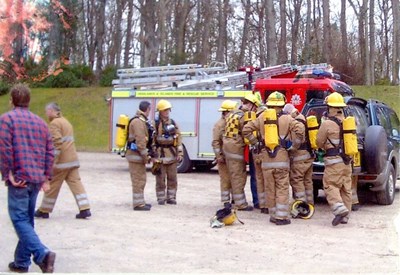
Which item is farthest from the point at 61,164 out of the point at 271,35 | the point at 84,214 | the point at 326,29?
the point at 326,29

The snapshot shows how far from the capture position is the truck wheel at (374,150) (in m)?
10.2

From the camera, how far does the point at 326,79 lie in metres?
15.5

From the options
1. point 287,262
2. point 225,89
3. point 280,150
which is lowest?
point 287,262

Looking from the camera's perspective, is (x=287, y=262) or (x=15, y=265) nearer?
(x=15, y=265)

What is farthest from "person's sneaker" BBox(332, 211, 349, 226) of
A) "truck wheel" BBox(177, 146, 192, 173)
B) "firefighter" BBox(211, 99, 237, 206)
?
"truck wheel" BBox(177, 146, 192, 173)

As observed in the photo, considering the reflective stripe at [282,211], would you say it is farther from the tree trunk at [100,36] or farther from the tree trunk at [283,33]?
the tree trunk at [100,36]

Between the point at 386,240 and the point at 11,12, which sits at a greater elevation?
the point at 11,12

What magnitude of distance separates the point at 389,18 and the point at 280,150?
3759 centimetres

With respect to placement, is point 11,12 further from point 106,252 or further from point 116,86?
point 106,252

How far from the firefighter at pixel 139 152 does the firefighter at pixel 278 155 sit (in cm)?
173

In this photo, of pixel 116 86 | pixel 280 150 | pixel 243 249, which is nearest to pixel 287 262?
pixel 243 249

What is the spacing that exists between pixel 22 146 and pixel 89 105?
85.6 ft

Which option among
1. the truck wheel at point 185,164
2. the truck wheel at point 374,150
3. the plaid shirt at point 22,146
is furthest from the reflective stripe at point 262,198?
the truck wheel at point 185,164

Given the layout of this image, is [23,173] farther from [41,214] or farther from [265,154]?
[265,154]
